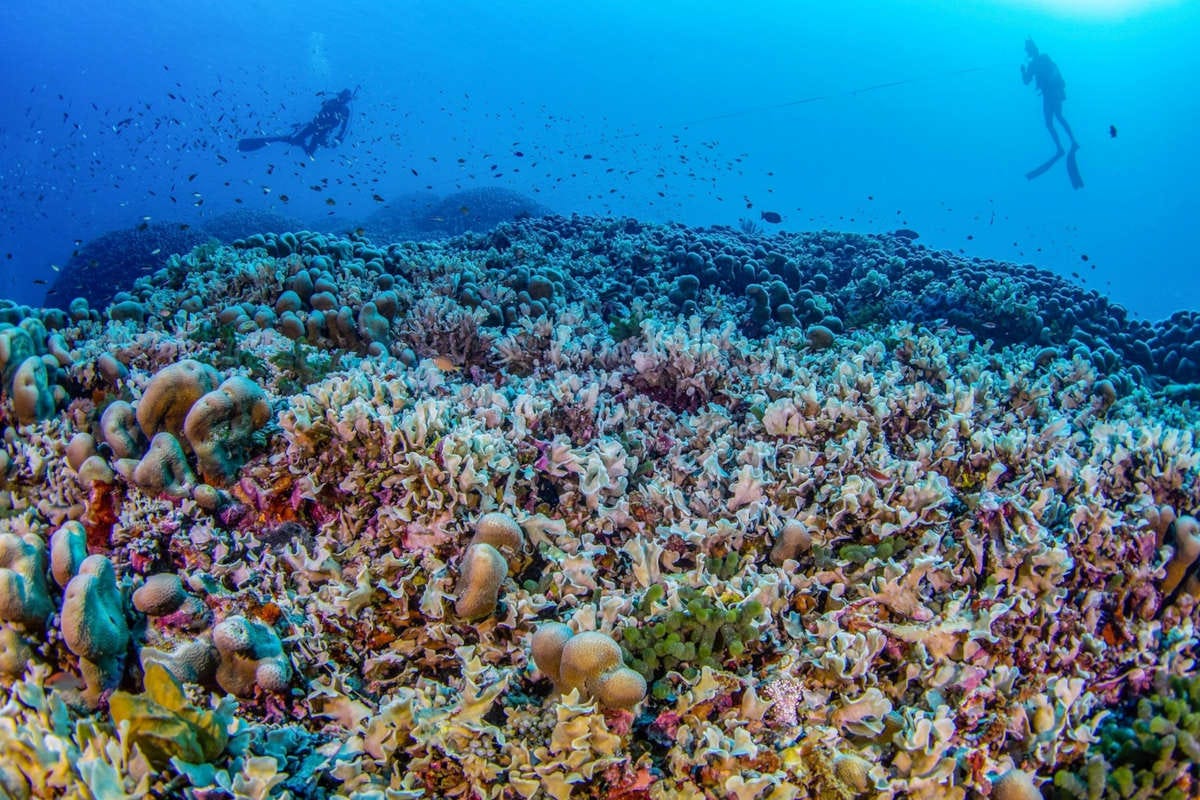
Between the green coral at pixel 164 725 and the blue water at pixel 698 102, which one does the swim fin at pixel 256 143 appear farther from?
the blue water at pixel 698 102

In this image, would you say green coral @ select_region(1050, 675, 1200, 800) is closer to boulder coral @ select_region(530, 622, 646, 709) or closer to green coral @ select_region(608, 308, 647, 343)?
boulder coral @ select_region(530, 622, 646, 709)

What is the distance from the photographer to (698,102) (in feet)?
518

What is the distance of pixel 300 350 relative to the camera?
5395mm

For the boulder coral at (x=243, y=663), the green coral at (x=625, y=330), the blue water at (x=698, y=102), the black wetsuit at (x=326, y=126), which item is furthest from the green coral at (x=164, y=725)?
the blue water at (x=698, y=102)

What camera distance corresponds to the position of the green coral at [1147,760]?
2.16 metres

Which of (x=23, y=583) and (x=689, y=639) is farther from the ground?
(x=689, y=639)

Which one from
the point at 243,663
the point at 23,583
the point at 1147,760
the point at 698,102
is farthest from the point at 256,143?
the point at 698,102

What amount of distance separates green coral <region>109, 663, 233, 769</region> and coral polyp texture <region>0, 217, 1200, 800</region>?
0.01m

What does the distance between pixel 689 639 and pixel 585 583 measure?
2.26 feet


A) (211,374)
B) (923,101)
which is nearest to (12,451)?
(211,374)

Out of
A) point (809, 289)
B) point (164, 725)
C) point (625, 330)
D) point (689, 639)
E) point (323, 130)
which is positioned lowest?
point (164, 725)

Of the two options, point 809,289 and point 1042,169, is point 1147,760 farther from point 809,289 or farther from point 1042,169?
point 1042,169

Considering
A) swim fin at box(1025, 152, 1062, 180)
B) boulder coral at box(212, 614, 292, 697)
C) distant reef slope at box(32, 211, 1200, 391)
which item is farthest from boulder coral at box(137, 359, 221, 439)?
swim fin at box(1025, 152, 1062, 180)

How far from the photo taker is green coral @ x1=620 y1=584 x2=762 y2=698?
2.50 metres
